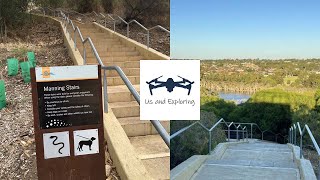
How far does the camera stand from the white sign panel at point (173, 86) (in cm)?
125

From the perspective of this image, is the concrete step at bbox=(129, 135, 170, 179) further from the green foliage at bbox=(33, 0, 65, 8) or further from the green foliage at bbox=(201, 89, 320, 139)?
the green foliage at bbox=(33, 0, 65, 8)

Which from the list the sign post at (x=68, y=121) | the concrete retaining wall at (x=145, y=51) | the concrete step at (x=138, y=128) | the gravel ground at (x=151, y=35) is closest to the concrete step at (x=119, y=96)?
the concrete step at (x=138, y=128)

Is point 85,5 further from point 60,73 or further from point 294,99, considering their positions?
point 60,73

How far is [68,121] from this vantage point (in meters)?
1.68

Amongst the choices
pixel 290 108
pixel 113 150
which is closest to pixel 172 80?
pixel 113 150

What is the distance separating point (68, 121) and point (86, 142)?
131 mm

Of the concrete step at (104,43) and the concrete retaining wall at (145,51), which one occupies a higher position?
the concrete step at (104,43)

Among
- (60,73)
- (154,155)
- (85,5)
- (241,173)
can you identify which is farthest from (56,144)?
(85,5)

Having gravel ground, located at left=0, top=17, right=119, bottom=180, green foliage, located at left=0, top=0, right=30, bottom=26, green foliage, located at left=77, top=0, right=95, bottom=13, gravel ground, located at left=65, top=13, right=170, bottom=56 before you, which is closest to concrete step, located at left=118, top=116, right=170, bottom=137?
gravel ground, located at left=0, top=17, right=119, bottom=180

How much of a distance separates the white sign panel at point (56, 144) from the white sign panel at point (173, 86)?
1.77 ft

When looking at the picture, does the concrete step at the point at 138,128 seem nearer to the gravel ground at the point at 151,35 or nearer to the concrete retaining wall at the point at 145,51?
the concrete retaining wall at the point at 145,51

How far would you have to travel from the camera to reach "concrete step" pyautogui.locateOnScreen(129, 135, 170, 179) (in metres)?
1.94

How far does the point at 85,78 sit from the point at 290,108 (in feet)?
16.4

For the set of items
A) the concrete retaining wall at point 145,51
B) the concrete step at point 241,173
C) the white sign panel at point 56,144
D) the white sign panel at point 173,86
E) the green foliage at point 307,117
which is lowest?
the green foliage at point 307,117
